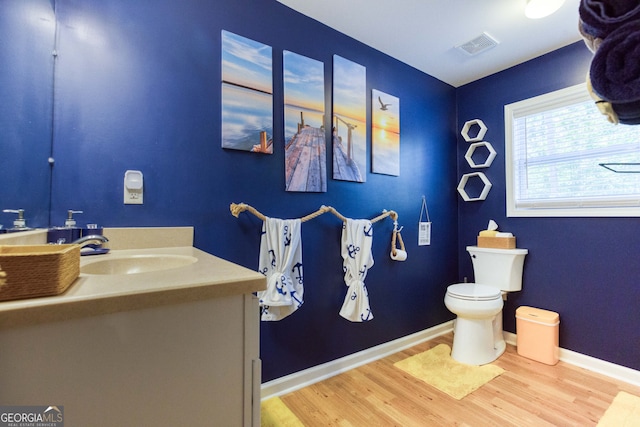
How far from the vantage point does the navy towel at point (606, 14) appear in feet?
2.06

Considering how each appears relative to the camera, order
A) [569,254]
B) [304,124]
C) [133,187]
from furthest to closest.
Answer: [569,254], [304,124], [133,187]

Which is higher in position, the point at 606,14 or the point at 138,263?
the point at 606,14

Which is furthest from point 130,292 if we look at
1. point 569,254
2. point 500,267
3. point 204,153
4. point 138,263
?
point 569,254

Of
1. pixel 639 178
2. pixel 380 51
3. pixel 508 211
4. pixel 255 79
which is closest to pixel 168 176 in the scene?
pixel 255 79

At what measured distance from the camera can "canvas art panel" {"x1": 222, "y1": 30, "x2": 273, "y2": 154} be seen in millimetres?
1512

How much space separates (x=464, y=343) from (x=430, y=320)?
48 centimetres

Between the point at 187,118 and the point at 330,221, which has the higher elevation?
the point at 187,118

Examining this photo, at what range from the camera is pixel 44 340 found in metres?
0.47

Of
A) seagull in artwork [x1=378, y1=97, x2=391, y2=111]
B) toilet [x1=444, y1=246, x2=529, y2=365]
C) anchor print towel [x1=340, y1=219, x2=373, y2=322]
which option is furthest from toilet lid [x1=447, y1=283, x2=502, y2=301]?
seagull in artwork [x1=378, y1=97, x2=391, y2=111]

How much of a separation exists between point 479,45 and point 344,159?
1.33m

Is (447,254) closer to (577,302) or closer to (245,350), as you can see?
(577,302)

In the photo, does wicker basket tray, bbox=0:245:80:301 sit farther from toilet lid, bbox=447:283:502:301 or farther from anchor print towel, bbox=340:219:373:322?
toilet lid, bbox=447:283:502:301

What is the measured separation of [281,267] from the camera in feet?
5.26

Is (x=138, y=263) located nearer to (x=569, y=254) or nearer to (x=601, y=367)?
(x=569, y=254)
